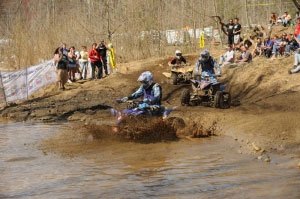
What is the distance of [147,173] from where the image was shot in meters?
9.45

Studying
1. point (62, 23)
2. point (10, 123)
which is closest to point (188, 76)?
point (10, 123)

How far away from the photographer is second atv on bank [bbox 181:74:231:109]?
16.9 meters

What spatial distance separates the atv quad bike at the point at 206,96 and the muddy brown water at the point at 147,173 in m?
4.25

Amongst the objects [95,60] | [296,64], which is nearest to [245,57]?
[296,64]

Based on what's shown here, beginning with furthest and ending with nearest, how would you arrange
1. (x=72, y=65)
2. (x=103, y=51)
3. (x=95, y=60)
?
(x=103, y=51) < (x=95, y=60) < (x=72, y=65)

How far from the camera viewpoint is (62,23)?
1366 inches

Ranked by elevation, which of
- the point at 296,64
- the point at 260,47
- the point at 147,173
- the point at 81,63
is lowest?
the point at 147,173

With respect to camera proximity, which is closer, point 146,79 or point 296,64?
point 146,79

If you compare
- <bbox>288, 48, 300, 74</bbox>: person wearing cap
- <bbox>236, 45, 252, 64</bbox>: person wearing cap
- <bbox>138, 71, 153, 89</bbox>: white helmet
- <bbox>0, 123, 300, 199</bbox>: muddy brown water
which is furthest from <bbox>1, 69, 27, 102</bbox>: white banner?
<bbox>138, 71, 153, 89</bbox>: white helmet

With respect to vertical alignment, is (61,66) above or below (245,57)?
above

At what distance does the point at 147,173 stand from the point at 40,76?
16.6 m

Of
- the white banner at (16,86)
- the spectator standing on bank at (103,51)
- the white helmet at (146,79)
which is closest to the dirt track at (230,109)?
the white banner at (16,86)

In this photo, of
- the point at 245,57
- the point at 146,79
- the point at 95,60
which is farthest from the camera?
the point at 95,60

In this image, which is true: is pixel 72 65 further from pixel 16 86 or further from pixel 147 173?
pixel 147 173
